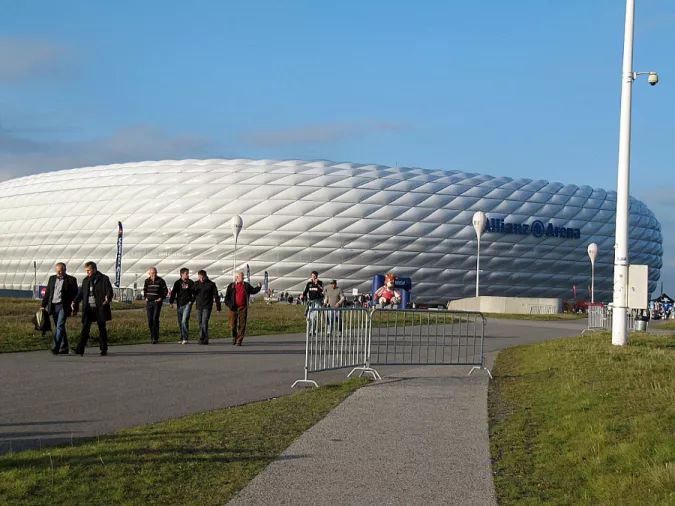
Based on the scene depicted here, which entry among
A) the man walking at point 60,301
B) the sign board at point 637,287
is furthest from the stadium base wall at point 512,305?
the man walking at point 60,301

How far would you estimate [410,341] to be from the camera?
583 inches

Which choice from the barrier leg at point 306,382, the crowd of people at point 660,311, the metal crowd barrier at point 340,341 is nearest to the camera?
the barrier leg at point 306,382

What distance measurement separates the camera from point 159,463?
19.6ft

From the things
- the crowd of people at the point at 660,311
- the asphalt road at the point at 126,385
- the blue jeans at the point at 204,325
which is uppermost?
the blue jeans at the point at 204,325

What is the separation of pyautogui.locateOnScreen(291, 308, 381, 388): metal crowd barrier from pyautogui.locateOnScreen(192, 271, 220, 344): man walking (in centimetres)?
596

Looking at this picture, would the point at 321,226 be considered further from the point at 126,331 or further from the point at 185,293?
the point at 185,293

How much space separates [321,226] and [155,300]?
178ft

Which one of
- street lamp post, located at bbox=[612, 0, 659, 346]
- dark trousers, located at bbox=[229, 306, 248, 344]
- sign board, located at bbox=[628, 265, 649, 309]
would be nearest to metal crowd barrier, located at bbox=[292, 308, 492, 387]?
street lamp post, located at bbox=[612, 0, 659, 346]

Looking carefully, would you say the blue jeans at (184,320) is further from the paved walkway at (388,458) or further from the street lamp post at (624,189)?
the paved walkway at (388,458)

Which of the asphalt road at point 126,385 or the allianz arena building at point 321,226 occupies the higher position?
the allianz arena building at point 321,226

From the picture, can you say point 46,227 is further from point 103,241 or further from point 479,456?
point 479,456

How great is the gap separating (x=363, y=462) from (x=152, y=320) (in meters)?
13.2

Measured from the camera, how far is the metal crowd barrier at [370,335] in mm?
12375

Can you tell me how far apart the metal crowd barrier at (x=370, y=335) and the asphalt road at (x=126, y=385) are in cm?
30
